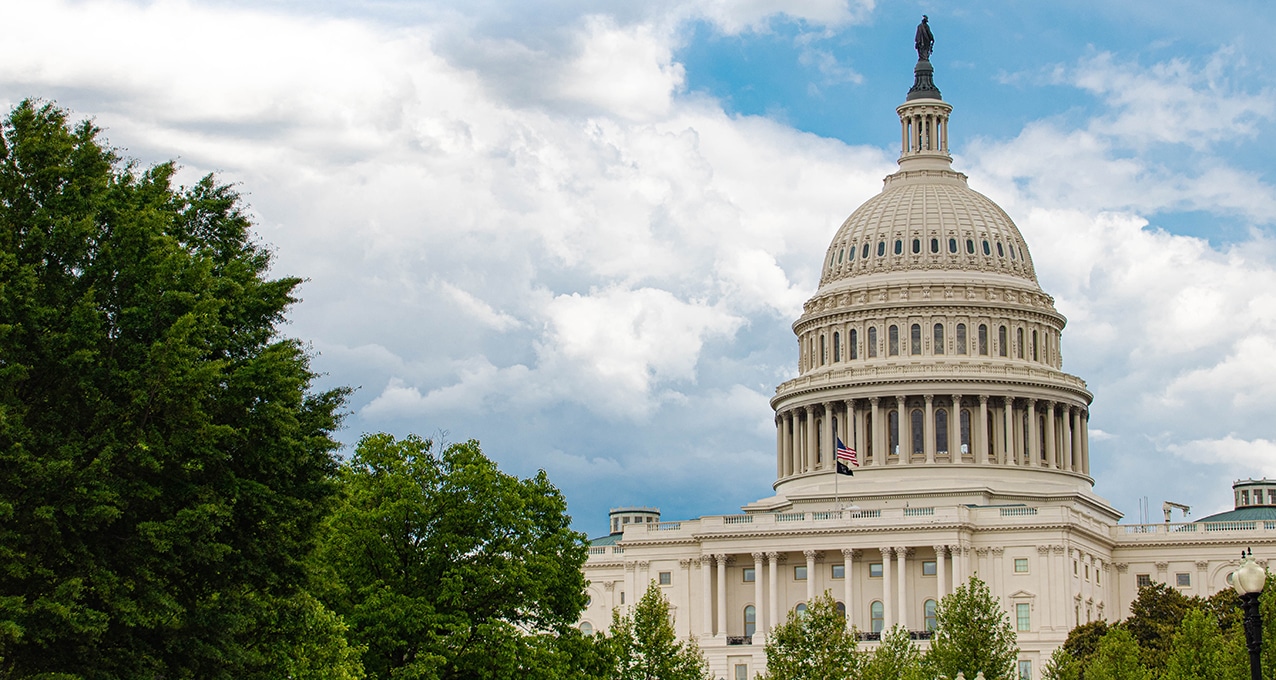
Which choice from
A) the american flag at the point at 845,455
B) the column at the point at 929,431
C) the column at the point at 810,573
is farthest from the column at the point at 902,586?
the column at the point at 929,431

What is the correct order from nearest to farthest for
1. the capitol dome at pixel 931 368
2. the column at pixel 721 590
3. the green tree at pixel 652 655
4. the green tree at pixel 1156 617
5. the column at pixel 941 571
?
the green tree at pixel 652 655, the green tree at pixel 1156 617, the column at pixel 941 571, the column at pixel 721 590, the capitol dome at pixel 931 368

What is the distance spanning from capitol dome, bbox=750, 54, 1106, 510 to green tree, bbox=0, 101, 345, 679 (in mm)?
100063

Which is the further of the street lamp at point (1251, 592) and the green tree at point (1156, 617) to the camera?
the green tree at point (1156, 617)

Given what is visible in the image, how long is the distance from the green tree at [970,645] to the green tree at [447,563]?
24200 mm

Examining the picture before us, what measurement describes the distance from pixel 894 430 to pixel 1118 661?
66686 mm

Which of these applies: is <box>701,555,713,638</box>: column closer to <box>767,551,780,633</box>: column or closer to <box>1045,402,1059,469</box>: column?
<box>767,551,780,633</box>: column

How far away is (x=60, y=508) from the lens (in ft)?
148

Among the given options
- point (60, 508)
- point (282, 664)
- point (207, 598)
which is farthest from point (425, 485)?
point (60, 508)

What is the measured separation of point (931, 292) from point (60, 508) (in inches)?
4648

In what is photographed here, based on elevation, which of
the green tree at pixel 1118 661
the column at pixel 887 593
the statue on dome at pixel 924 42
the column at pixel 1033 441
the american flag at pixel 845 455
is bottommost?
the green tree at pixel 1118 661

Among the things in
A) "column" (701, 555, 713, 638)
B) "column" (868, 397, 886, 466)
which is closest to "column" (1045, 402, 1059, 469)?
"column" (868, 397, 886, 466)

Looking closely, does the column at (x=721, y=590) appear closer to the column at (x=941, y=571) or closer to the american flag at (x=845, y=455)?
the american flag at (x=845, y=455)

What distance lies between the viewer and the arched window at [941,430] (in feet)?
504

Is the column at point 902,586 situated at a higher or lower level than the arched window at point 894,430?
lower
